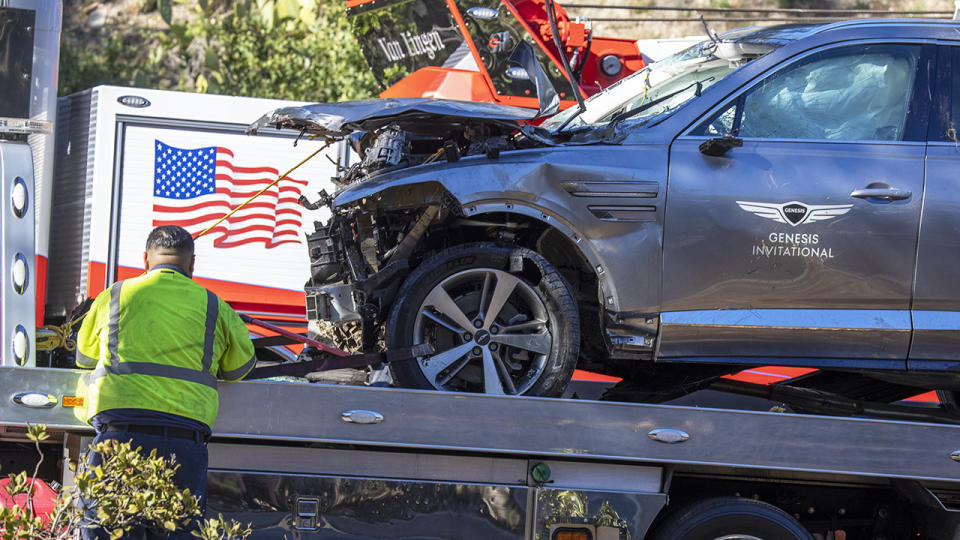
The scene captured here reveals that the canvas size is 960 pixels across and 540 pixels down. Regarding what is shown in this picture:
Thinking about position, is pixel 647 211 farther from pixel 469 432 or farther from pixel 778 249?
pixel 469 432

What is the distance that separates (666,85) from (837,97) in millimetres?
882

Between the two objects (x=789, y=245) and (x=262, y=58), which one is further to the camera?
(x=262, y=58)

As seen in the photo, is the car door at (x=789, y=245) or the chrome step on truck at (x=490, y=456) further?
the car door at (x=789, y=245)

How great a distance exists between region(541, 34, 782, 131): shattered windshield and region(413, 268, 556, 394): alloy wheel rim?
99 centimetres

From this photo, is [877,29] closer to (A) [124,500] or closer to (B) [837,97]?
(B) [837,97]

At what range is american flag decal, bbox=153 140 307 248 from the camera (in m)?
6.89

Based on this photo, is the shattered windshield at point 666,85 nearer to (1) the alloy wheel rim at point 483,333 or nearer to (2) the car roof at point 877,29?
(2) the car roof at point 877,29

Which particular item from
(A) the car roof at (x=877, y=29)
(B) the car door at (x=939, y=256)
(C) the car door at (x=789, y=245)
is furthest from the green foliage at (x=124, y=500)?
(A) the car roof at (x=877, y=29)

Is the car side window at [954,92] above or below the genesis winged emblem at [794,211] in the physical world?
above

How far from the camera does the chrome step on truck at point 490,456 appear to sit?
4340 millimetres

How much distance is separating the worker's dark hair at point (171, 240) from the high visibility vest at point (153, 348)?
4.2 inches

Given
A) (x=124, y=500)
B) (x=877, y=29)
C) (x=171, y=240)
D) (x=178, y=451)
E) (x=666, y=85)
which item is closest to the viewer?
(x=124, y=500)

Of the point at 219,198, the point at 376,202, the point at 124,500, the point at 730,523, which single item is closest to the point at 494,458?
the point at 730,523

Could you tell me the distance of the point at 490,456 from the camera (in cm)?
457
